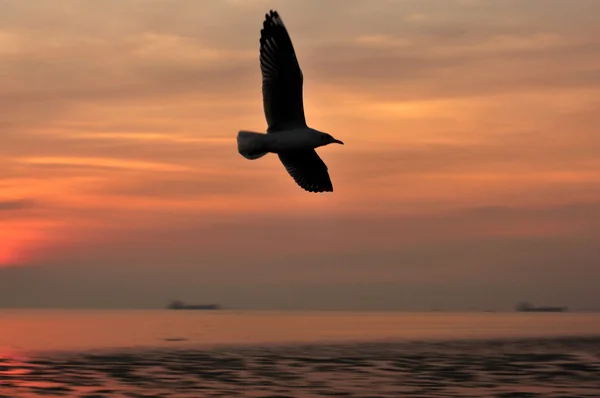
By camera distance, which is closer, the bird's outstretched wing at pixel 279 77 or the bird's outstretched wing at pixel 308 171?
the bird's outstretched wing at pixel 279 77

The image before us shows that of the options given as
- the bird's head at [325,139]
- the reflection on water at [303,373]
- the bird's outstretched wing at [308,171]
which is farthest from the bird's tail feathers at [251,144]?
the reflection on water at [303,373]

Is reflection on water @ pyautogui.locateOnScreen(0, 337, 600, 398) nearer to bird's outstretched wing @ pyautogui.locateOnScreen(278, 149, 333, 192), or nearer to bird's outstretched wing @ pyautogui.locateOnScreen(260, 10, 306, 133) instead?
bird's outstretched wing @ pyautogui.locateOnScreen(278, 149, 333, 192)

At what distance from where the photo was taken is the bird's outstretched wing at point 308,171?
2647 centimetres

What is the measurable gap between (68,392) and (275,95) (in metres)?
18.8

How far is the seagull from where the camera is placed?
24.1 metres

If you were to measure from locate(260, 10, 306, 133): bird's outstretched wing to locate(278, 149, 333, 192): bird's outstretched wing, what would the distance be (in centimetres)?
192

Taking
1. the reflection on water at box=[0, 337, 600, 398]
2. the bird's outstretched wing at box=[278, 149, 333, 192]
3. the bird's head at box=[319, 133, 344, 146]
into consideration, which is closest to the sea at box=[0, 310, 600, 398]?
the reflection on water at box=[0, 337, 600, 398]

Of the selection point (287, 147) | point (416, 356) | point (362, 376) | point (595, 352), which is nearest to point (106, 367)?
point (362, 376)

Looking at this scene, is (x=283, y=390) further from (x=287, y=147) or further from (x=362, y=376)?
(x=287, y=147)

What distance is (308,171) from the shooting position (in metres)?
26.6

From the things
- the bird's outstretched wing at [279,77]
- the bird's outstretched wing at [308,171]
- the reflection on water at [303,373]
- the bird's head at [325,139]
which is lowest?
the reflection on water at [303,373]

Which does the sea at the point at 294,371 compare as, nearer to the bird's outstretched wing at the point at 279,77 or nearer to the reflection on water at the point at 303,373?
the reflection on water at the point at 303,373

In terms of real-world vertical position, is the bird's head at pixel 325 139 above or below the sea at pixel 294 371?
above

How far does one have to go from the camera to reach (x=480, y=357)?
6212 centimetres
